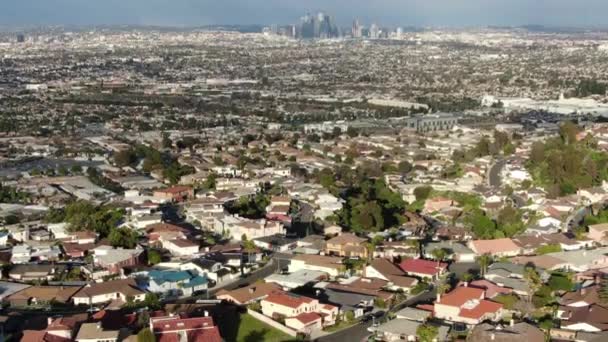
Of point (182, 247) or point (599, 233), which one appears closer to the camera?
point (182, 247)

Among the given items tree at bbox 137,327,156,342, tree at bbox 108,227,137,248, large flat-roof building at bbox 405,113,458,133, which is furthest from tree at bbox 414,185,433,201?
large flat-roof building at bbox 405,113,458,133

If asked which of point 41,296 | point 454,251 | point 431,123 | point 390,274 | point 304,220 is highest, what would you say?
point 390,274

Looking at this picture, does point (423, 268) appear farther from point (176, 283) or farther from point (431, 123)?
point (431, 123)

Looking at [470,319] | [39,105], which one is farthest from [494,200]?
[39,105]

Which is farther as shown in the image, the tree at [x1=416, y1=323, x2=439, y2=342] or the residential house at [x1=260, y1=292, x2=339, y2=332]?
the residential house at [x1=260, y1=292, x2=339, y2=332]

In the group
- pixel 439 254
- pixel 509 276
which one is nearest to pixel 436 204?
pixel 439 254

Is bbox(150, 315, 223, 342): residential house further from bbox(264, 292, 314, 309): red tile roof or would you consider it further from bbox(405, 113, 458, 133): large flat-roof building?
bbox(405, 113, 458, 133): large flat-roof building

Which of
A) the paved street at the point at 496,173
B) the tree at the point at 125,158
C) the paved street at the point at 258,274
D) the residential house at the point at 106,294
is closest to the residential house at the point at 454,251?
the paved street at the point at 258,274
